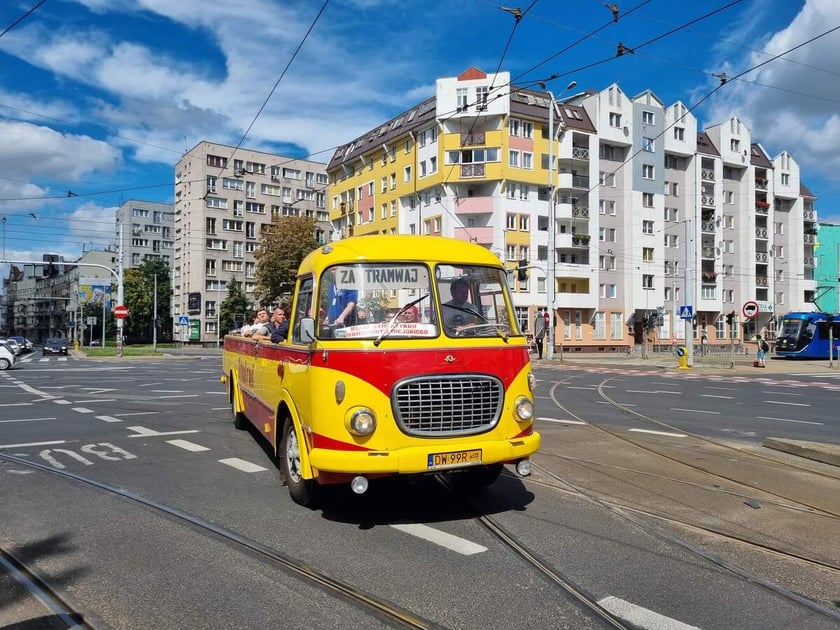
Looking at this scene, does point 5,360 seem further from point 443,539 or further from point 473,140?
point 473,140

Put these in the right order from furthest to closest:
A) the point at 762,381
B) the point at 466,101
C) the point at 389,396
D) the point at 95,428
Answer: the point at 466,101, the point at 762,381, the point at 95,428, the point at 389,396

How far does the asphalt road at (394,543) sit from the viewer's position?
3.97 metres

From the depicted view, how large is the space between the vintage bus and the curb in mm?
4715

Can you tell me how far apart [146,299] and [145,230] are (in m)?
31.6

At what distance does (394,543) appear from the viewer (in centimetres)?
521

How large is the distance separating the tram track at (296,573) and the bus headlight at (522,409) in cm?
222

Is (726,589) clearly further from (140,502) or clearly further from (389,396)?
(140,502)

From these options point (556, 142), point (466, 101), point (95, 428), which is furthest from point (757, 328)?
point (95, 428)

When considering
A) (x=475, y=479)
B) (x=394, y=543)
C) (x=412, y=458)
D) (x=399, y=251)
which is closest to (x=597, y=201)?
(x=475, y=479)

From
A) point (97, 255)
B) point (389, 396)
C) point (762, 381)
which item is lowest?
point (762, 381)

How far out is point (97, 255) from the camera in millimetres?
112438

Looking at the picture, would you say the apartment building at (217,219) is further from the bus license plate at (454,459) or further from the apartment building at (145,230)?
the bus license plate at (454,459)

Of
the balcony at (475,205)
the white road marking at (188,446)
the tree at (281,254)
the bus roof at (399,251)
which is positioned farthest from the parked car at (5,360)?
the balcony at (475,205)

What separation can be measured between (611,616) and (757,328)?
7403 cm
